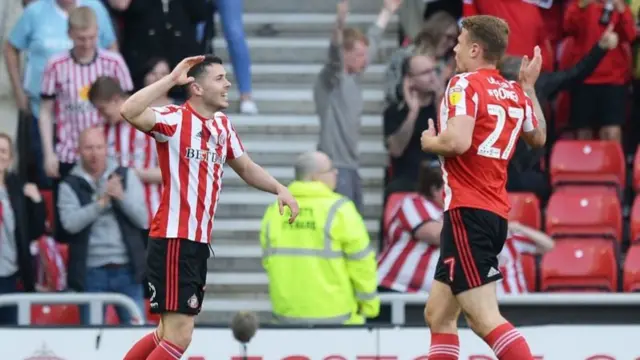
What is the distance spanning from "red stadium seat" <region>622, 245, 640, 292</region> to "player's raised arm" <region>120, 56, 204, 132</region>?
4220 mm

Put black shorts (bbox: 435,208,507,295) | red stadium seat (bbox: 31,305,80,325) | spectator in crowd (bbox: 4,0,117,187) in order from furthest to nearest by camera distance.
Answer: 1. spectator in crowd (bbox: 4,0,117,187)
2. red stadium seat (bbox: 31,305,80,325)
3. black shorts (bbox: 435,208,507,295)

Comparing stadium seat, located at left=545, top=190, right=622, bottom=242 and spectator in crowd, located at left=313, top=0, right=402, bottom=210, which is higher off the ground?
spectator in crowd, located at left=313, top=0, right=402, bottom=210

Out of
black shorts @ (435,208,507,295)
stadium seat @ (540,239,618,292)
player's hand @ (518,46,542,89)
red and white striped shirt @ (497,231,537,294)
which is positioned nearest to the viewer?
black shorts @ (435,208,507,295)

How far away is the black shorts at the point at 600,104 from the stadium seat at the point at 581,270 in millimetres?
1394

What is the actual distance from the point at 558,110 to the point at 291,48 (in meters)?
2.43

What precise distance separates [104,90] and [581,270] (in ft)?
11.4

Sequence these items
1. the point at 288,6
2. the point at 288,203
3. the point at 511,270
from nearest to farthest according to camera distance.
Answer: the point at 288,203, the point at 511,270, the point at 288,6

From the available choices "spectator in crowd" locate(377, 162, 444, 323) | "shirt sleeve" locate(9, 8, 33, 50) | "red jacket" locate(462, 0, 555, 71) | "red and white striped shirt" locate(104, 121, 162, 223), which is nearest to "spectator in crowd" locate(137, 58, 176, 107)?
"red and white striped shirt" locate(104, 121, 162, 223)

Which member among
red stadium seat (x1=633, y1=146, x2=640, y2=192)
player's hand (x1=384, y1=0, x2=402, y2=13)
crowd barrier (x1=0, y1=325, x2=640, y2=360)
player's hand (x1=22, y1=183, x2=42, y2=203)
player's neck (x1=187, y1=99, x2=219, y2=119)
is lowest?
crowd barrier (x1=0, y1=325, x2=640, y2=360)

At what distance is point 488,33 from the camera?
8.49 metres

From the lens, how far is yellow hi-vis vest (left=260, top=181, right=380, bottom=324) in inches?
420

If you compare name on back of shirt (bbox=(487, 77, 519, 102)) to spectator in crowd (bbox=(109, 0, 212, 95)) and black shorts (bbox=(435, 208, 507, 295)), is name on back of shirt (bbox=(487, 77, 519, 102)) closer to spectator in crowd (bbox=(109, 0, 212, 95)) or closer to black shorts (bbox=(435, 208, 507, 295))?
black shorts (bbox=(435, 208, 507, 295))

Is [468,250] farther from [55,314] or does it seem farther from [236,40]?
[236,40]

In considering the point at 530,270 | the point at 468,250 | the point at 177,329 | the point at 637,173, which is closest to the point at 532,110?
the point at 468,250
